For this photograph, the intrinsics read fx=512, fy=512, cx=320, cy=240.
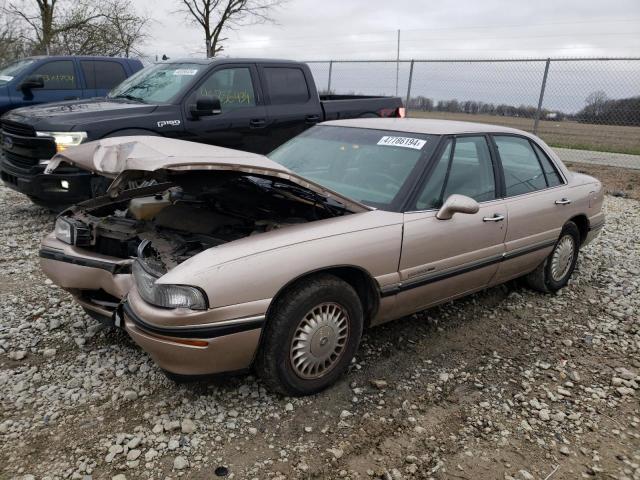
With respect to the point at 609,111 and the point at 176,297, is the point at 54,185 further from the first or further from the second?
the point at 609,111

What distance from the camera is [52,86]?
8.98 m

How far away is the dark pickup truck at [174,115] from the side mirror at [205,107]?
0.01 m

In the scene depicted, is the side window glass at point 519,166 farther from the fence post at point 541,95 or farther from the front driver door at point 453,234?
the fence post at point 541,95

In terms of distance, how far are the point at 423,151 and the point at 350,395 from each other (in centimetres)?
168

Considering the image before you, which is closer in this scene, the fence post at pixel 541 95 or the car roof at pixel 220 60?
the car roof at pixel 220 60

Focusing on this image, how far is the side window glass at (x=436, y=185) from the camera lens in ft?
11.0

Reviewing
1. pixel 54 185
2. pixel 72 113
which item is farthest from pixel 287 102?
pixel 54 185

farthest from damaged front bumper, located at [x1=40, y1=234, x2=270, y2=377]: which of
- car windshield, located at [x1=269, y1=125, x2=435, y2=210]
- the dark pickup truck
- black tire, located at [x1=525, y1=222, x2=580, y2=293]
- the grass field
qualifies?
the grass field

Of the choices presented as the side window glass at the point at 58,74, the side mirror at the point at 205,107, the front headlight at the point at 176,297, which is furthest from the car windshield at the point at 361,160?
the side window glass at the point at 58,74

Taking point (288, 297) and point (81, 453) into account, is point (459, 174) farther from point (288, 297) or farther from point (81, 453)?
point (81, 453)

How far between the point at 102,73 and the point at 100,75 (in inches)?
2.0

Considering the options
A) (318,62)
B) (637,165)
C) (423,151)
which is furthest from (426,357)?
(318,62)

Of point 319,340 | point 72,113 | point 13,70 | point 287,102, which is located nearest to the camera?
point 319,340

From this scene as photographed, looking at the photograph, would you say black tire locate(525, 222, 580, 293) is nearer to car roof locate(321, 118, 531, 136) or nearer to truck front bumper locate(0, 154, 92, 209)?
car roof locate(321, 118, 531, 136)
